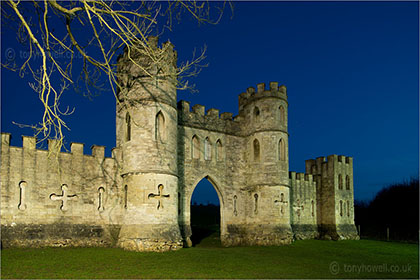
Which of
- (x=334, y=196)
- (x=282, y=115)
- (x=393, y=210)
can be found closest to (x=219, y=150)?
(x=282, y=115)

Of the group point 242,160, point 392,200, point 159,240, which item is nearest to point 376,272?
point 159,240

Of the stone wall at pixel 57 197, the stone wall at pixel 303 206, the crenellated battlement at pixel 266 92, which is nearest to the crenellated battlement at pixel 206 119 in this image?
the crenellated battlement at pixel 266 92

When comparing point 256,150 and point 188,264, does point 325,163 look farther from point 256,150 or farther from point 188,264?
point 188,264

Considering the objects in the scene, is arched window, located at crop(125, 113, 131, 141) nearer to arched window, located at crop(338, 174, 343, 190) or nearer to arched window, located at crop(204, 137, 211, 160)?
arched window, located at crop(204, 137, 211, 160)

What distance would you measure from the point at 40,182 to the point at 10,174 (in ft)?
4.23

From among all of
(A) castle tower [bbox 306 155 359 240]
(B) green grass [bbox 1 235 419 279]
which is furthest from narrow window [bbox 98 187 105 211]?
(A) castle tower [bbox 306 155 359 240]

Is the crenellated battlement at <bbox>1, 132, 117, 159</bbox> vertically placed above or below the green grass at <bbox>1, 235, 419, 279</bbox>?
above

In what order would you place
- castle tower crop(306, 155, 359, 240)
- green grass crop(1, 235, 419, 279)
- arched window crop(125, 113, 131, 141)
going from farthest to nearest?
castle tower crop(306, 155, 359, 240), arched window crop(125, 113, 131, 141), green grass crop(1, 235, 419, 279)

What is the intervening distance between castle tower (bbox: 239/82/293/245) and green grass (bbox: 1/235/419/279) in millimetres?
5210

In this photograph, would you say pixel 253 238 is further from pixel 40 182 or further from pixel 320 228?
pixel 40 182

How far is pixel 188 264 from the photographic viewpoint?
14094 millimetres

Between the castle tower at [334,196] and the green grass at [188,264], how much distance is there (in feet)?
36.5

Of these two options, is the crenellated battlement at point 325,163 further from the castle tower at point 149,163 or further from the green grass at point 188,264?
the castle tower at point 149,163

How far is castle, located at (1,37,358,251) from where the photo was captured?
17.0 metres
